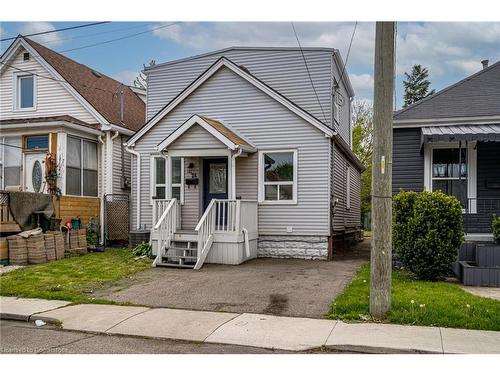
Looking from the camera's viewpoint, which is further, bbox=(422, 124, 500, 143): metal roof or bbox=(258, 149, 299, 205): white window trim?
bbox=(258, 149, 299, 205): white window trim

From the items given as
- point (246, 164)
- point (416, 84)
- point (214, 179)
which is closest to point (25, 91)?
point (214, 179)

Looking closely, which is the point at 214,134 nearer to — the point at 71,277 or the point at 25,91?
the point at 71,277

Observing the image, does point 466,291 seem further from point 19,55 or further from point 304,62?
point 19,55

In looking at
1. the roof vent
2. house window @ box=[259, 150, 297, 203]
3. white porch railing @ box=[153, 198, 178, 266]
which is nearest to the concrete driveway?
white porch railing @ box=[153, 198, 178, 266]

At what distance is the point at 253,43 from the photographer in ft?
52.1

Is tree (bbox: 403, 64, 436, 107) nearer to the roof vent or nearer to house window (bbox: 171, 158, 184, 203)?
the roof vent

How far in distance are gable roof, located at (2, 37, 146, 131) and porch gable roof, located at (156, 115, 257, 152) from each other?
4.47 metres

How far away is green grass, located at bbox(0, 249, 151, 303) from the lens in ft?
28.6

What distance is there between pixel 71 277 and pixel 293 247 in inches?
231

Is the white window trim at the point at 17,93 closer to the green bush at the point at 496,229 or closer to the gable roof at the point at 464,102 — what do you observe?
the gable roof at the point at 464,102

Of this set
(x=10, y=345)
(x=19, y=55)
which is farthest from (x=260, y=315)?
(x=19, y=55)

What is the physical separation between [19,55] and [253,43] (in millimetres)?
8277

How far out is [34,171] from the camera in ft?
49.9

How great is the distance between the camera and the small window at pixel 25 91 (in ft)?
55.2
